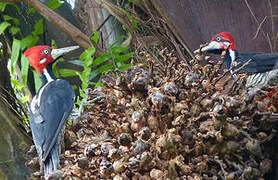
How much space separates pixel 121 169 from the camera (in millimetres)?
708

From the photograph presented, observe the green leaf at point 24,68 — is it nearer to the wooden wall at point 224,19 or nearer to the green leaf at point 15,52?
the green leaf at point 15,52

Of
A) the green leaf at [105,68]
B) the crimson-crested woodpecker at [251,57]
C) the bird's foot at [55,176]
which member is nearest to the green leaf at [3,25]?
the green leaf at [105,68]

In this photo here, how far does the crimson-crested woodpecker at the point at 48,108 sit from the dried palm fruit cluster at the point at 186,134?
0.26 meters

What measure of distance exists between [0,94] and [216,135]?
3.10ft

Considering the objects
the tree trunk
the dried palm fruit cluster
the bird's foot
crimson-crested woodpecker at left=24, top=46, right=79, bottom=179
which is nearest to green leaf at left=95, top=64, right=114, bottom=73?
crimson-crested woodpecker at left=24, top=46, right=79, bottom=179

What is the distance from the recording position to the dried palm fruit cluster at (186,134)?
0.71 m

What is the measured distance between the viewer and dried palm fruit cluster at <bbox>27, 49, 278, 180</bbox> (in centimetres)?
71

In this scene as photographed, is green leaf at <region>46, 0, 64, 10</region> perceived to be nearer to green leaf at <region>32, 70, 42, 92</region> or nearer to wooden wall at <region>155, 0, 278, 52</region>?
green leaf at <region>32, 70, 42, 92</region>

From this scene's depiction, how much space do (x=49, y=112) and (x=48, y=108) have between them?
0.10 feet

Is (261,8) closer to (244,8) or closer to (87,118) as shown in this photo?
(244,8)

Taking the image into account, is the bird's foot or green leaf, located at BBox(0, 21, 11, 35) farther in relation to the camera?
green leaf, located at BBox(0, 21, 11, 35)

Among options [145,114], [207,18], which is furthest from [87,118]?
[207,18]

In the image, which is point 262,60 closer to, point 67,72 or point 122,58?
point 122,58

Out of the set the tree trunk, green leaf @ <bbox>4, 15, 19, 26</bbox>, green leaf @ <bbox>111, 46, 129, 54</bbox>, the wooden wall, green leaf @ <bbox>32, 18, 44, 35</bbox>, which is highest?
green leaf @ <bbox>4, 15, 19, 26</bbox>
